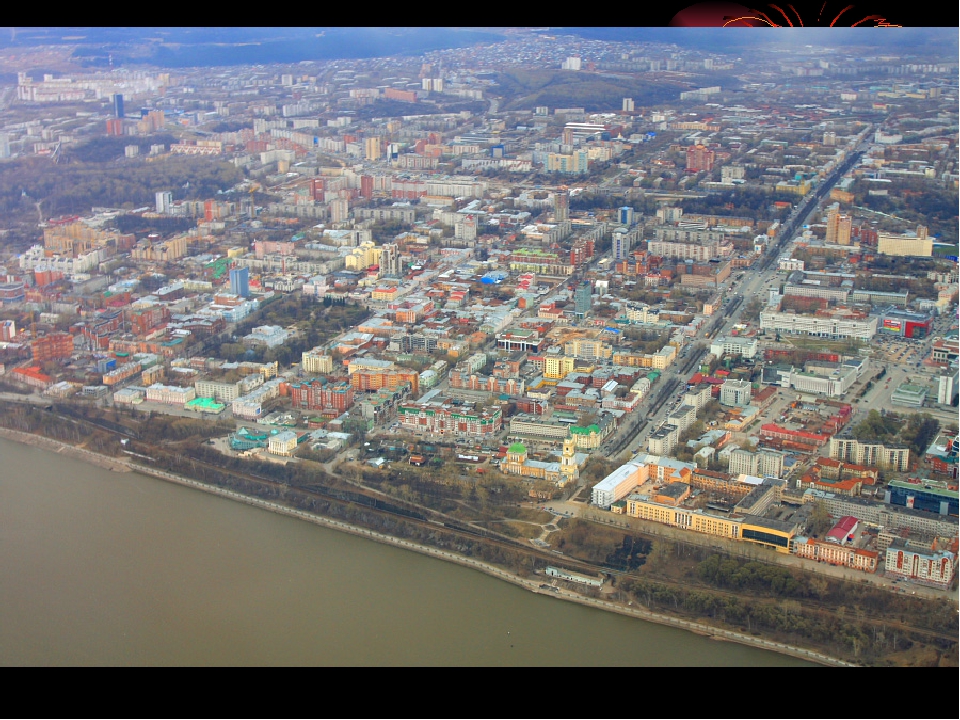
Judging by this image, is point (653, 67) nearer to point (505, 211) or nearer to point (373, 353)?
point (505, 211)

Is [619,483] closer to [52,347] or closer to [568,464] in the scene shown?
[568,464]

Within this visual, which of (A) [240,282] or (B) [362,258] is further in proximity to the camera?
(B) [362,258]

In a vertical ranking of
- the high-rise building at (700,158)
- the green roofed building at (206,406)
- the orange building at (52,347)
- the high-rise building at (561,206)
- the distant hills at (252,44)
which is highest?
→ the distant hills at (252,44)

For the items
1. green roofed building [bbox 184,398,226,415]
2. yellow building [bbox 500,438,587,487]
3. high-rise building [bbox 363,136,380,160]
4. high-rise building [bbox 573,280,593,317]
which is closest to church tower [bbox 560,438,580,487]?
yellow building [bbox 500,438,587,487]

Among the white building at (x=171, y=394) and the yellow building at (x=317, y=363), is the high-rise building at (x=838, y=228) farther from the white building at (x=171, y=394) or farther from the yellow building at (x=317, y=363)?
the white building at (x=171, y=394)

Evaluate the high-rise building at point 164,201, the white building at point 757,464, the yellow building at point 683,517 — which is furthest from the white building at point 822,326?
the high-rise building at point 164,201

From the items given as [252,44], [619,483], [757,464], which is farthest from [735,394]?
[252,44]
